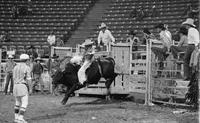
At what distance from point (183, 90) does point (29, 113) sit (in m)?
4.18

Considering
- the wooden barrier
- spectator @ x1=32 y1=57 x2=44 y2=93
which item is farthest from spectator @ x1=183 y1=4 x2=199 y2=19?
the wooden barrier

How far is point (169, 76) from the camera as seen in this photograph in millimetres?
11859

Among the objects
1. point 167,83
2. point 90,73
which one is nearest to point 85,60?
point 90,73

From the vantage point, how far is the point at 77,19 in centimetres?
3005

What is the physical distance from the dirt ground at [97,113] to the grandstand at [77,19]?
13742 mm

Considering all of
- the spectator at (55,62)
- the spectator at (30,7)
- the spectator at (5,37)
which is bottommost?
the spectator at (55,62)

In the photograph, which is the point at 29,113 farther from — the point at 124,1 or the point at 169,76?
the point at 124,1

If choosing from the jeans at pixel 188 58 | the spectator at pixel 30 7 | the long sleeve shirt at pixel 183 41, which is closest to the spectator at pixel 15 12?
the spectator at pixel 30 7

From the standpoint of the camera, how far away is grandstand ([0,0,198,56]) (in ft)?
90.0

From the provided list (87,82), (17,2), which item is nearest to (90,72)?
(87,82)

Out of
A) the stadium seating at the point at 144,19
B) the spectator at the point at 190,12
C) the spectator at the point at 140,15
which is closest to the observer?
the spectator at the point at 190,12

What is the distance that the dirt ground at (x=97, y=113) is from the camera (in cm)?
957

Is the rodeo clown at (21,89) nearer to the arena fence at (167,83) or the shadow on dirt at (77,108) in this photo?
the shadow on dirt at (77,108)

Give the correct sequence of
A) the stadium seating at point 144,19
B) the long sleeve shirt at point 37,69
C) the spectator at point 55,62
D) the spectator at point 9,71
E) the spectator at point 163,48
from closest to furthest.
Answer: the spectator at point 163,48, the spectator at point 55,62, the spectator at point 9,71, the long sleeve shirt at point 37,69, the stadium seating at point 144,19
